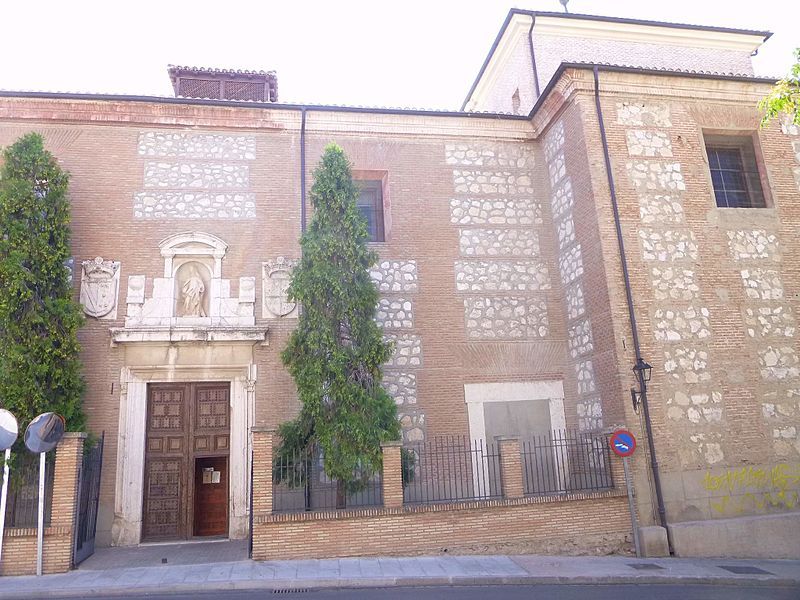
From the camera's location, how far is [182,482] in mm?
10305

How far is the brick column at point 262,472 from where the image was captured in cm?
859

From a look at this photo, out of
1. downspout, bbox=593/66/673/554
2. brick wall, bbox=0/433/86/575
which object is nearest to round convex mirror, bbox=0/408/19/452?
brick wall, bbox=0/433/86/575

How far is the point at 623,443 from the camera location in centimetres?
928

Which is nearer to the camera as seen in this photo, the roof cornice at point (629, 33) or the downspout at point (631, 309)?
the downspout at point (631, 309)

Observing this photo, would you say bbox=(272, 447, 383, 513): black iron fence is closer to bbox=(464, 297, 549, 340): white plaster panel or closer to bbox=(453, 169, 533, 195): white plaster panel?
bbox=(464, 297, 549, 340): white plaster panel

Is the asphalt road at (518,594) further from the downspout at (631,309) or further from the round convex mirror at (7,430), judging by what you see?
→ the round convex mirror at (7,430)

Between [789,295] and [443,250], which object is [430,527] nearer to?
[443,250]

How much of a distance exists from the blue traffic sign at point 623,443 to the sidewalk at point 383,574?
5.02 ft

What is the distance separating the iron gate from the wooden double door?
0.82 metres

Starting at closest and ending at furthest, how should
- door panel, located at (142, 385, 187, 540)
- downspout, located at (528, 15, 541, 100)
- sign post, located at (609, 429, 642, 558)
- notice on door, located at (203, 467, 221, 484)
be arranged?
sign post, located at (609, 429, 642, 558)
door panel, located at (142, 385, 187, 540)
notice on door, located at (203, 467, 221, 484)
downspout, located at (528, 15, 541, 100)

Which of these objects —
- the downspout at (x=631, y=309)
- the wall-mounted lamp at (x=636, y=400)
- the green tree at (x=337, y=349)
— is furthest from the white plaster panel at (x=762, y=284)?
the green tree at (x=337, y=349)

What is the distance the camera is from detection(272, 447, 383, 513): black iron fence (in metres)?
9.15

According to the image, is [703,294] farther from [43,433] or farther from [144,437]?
[43,433]

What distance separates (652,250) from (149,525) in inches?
382
